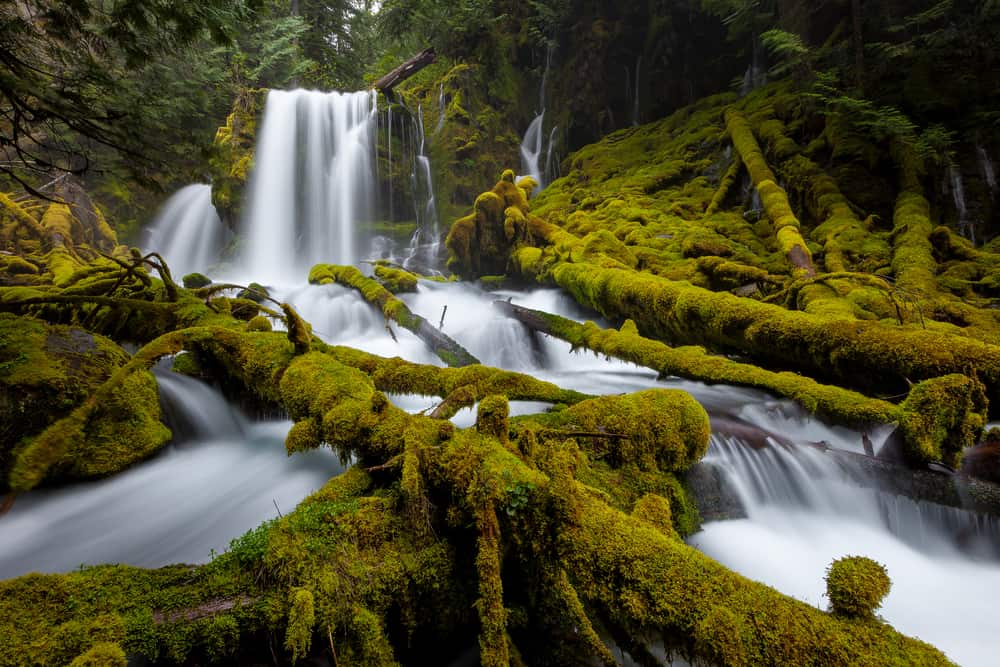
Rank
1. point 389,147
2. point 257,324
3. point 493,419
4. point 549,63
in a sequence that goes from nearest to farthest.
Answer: point 493,419
point 257,324
point 389,147
point 549,63

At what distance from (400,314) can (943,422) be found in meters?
6.59

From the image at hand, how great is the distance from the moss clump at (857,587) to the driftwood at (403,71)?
22.4m

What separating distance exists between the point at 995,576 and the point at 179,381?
7.32m

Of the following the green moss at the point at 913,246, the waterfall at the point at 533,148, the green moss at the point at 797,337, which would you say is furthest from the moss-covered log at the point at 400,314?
the waterfall at the point at 533,148

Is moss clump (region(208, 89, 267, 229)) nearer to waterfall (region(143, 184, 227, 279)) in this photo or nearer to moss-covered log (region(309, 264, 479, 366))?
waterfall (region(143, 184, 227, 279))

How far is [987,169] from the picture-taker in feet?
27.5

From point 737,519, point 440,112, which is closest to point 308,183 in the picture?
point 440,112

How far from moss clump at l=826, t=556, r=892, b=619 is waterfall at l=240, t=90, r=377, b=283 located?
688 inches

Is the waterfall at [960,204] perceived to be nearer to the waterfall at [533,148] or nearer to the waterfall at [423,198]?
the waterfall at [533,148]

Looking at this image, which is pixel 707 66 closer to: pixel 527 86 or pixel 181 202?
pixel 527 86

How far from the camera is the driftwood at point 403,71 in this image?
19.2m

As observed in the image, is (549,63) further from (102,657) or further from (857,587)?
(102,657)

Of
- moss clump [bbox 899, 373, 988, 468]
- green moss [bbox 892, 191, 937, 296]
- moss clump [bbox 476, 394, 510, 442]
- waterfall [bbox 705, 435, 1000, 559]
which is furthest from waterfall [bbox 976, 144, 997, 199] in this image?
moss clump [bbox 476, 394, 510, 442]

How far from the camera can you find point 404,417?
2.61 metres
